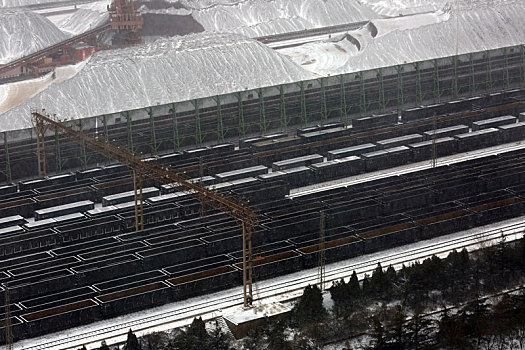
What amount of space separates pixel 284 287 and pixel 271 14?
181ft

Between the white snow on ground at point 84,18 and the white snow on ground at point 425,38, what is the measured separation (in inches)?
795

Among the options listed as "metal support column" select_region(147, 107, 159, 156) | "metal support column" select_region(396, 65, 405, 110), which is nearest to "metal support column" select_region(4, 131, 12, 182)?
"metal support column" select_region(147, 107, 159, 156)

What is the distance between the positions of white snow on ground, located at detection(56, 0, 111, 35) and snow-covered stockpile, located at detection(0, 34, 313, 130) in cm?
1592

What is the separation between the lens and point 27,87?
2822 inches

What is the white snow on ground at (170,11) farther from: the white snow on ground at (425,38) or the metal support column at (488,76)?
the metal support column at (488,76)

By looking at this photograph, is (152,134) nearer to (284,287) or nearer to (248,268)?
(284,287)

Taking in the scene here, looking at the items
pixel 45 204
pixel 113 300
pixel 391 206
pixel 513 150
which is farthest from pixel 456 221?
pixel 45 204

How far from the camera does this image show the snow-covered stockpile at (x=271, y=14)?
8806 cm

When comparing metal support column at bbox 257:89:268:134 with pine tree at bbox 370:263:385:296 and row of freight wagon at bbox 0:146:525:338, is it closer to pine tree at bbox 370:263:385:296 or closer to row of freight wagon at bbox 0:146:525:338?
row of freight wagon at bbox 0:146:525:338

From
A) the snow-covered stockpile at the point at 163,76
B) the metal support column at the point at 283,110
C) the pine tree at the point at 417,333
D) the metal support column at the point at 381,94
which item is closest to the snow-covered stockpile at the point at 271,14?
the snow-covered stockpile at the point at 163,76

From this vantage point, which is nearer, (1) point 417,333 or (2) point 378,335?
(2) point 378,335

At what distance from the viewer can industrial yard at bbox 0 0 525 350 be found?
41.3 metres

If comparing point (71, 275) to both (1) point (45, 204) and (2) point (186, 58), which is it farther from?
(2) point (186, 58)

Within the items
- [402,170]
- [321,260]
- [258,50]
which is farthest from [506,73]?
[321,260]
